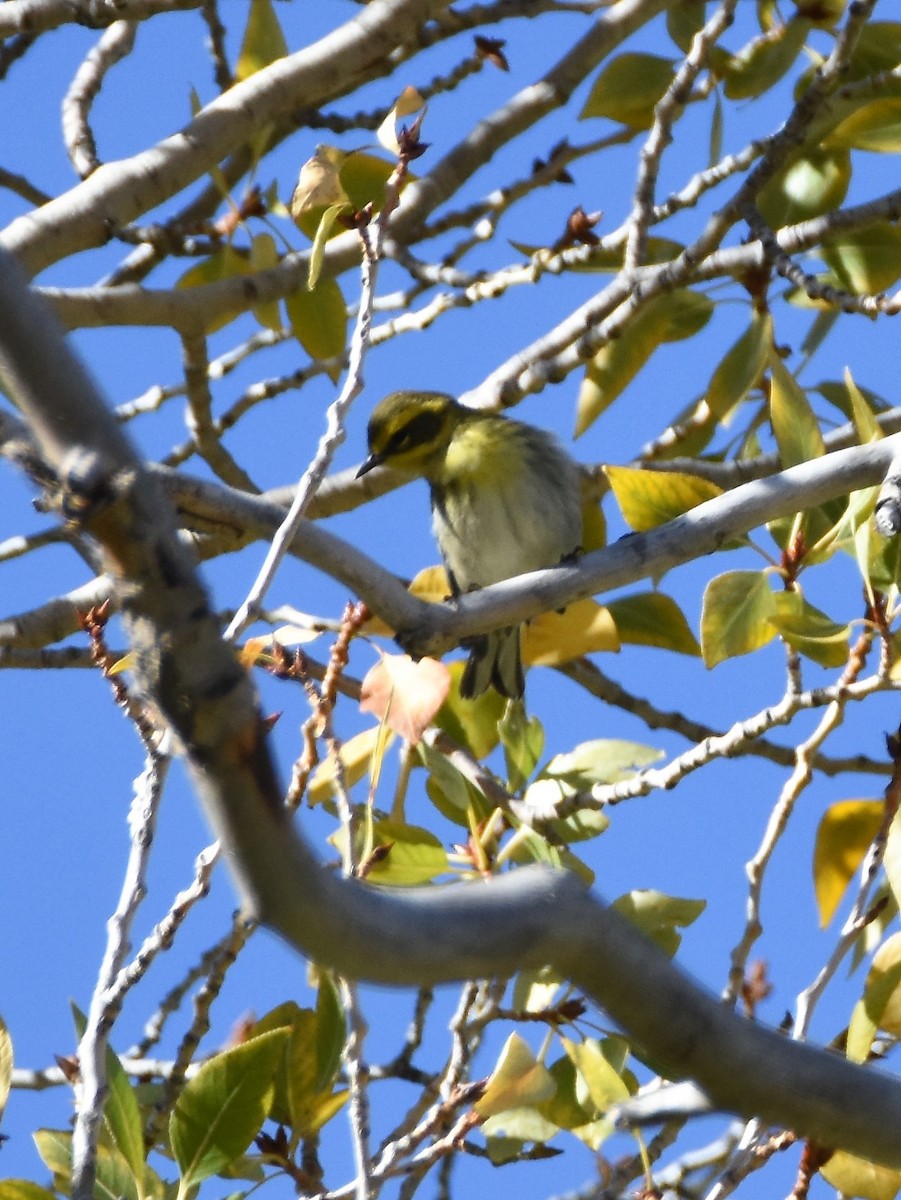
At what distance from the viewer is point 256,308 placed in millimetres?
4230

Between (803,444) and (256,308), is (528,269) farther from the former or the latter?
(803,444)

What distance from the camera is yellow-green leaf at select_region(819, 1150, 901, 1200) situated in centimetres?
251

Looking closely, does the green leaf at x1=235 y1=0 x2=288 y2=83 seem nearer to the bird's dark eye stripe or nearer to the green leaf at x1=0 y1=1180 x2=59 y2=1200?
the bird's dark eye stripe

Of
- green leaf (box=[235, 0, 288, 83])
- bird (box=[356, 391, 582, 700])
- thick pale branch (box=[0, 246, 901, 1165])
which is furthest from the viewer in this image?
bird (box=[356, 391, 582, 700])

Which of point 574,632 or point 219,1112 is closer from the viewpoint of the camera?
point 219,1112

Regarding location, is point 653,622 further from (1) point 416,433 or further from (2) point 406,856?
(1) point 416,433

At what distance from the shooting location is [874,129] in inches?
152

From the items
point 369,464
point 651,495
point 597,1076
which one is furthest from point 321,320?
point 597,1076

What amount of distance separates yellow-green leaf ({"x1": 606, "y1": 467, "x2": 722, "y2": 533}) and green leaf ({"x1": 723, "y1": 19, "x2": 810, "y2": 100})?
1757mm

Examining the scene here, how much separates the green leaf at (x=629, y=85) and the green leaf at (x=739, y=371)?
0.70m

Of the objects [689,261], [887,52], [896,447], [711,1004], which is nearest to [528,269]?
[689,261]

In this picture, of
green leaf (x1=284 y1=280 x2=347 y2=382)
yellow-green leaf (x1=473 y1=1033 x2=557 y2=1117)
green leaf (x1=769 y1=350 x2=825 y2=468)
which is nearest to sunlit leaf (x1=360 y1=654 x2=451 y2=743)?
yellow-green leaf (x1=473 y1=1033 x2=557 y2=1117)

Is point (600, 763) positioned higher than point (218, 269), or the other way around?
point (218, 269)

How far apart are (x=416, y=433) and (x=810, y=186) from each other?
1.38m
